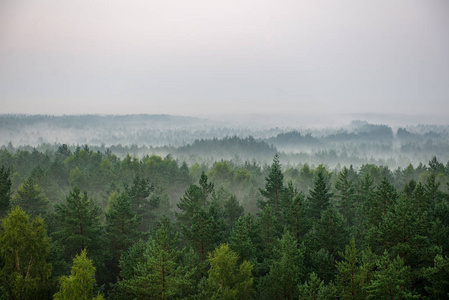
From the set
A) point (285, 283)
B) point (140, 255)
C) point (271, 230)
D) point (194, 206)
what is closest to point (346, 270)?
point (285, 283)

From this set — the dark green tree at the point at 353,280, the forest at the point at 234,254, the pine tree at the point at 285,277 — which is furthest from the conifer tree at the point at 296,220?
the dark green tree at the point at 353,280

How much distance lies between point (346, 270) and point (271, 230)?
1243 centimetres

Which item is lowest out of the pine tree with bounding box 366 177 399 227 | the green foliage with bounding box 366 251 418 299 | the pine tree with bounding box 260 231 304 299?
the pine tree with bounding box 260 231 304 299

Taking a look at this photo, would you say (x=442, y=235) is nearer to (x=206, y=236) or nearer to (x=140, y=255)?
(x=206, y=236)

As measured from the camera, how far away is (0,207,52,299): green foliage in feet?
70.6

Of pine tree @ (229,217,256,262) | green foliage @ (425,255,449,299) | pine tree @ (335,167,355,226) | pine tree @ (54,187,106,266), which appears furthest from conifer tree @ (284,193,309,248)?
pine tree @ (54,187,106,266)

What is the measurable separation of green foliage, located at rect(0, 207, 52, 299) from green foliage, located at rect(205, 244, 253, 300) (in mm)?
12446

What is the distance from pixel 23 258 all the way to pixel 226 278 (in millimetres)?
15030

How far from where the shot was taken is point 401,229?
25.1 meters

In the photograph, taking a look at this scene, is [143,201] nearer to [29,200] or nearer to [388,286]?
[29,200]

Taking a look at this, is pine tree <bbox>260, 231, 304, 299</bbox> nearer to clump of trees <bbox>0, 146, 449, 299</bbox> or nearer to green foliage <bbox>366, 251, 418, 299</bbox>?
clump of trees <bbox>0, 146, 449, 299</bbox>

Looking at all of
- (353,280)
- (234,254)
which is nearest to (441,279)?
(353,280)

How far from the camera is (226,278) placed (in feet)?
77.1

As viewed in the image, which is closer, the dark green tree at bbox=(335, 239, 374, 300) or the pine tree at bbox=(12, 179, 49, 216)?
the dark green tree at bbox=(335, 239, 374, 300)
